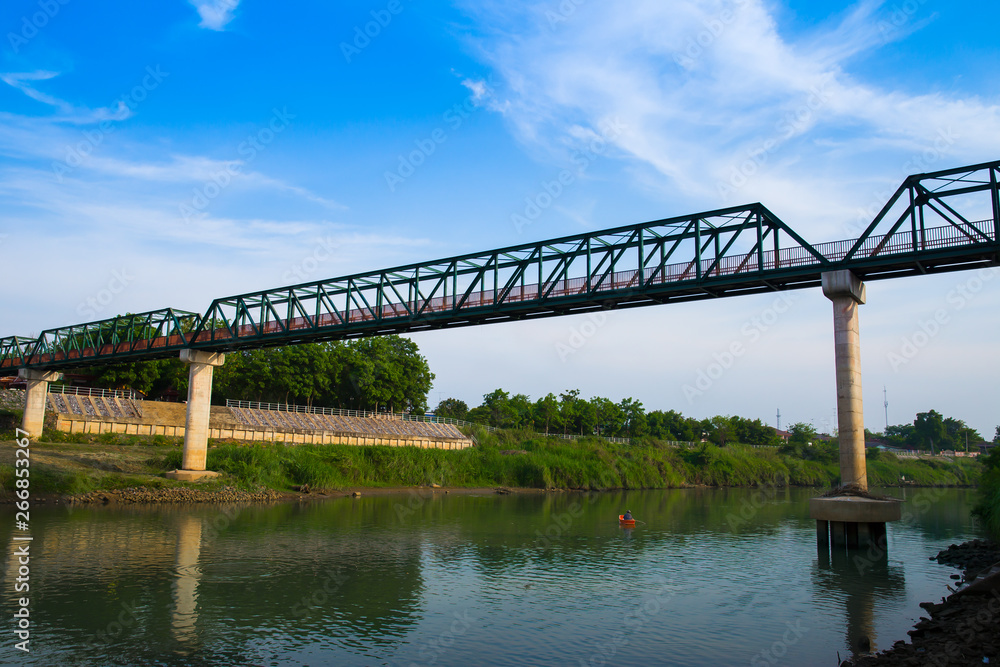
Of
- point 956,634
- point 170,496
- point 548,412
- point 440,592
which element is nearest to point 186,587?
point 440,592

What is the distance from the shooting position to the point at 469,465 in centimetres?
9212

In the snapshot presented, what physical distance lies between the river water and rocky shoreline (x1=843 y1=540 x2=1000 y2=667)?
108cm

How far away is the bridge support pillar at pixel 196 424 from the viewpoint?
6156 cm

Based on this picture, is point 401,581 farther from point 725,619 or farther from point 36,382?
point 36,382

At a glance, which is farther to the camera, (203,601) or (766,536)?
(766,536)

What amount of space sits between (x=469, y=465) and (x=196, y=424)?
127ft

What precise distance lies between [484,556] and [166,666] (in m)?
20.5

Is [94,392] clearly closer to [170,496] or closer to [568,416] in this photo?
[170,496]

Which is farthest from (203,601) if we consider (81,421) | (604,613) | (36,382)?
(36,382)

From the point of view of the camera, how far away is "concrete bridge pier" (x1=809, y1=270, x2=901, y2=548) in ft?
116

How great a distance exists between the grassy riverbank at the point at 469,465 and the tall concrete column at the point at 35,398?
3.67m

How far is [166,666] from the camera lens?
17781 mm

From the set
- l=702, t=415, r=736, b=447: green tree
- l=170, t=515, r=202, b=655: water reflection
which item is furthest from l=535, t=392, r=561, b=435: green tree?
l=170, t=515, r=202, b=655: water reflection

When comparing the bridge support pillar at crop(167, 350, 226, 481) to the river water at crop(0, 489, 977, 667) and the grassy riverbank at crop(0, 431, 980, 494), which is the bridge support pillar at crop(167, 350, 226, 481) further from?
the river water at crop(0, 489, 977, 667)
